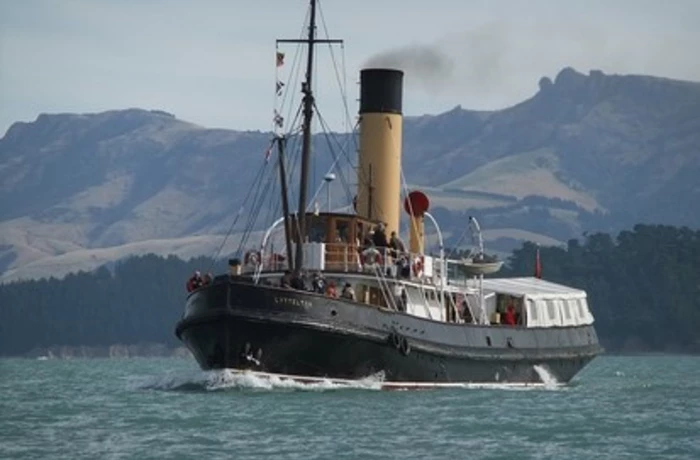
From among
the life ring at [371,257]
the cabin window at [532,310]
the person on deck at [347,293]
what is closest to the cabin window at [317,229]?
the life ring at [371,257]

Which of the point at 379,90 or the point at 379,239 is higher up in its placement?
the point at 379,90

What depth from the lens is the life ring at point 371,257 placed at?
60.7 meters

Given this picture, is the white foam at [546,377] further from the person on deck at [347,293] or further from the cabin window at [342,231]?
the person on deck at [347,293]

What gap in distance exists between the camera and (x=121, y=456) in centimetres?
4012

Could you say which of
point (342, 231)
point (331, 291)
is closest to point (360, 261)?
point (342, 231)

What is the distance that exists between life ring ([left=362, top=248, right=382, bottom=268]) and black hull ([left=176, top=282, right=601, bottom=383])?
2.62 meters

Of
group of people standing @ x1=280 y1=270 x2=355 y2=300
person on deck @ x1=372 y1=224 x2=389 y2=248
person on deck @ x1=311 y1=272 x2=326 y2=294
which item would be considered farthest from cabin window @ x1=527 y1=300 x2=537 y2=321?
person on deck @ x1=311 y1=272 x2=326 y2=294

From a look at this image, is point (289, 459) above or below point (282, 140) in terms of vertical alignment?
below

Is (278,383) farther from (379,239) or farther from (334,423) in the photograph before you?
(334,423)

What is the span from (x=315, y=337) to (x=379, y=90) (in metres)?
14.1

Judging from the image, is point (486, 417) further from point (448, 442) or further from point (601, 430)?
point (448, 442)

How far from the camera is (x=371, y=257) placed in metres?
60.9

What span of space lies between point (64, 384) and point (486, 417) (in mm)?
31677

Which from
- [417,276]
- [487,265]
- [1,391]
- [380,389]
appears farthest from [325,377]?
[1,391]
